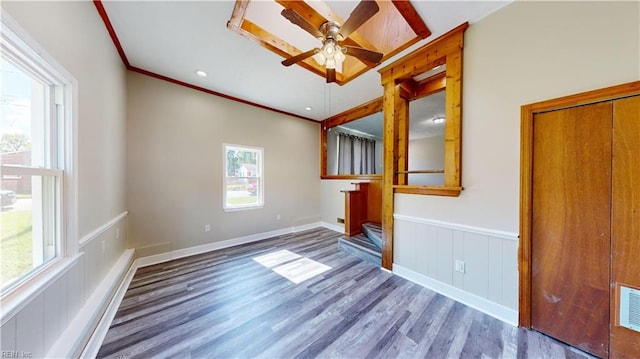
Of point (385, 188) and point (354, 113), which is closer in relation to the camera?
point (385, 188)

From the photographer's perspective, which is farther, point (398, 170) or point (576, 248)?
point (398, 170)

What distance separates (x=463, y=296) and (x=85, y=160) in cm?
362

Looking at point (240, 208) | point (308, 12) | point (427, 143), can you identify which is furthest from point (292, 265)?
point (427, 143)

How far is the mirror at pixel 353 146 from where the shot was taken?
17.3 ft

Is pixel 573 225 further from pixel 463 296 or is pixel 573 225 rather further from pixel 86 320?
pixel 86 320

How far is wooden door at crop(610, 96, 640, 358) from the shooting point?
129 cm

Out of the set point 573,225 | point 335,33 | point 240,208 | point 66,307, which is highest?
point 335,33

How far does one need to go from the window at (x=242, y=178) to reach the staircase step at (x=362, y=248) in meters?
1.92

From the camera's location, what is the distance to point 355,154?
5.90 meters

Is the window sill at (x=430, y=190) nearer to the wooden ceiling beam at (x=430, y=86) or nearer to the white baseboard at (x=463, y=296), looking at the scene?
the white baseboard at (x=463, y=296)

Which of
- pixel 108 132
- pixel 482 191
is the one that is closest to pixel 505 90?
pixel 482 191

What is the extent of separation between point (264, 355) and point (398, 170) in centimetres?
235

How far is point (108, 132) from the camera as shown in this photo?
2.06 meters

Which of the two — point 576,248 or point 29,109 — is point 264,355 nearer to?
point 29,109
